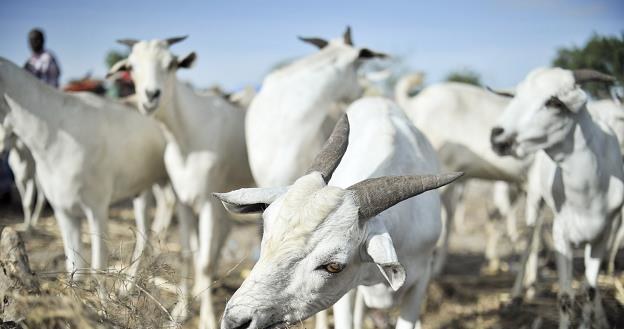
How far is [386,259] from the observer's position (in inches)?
119

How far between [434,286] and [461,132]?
205 centimetres

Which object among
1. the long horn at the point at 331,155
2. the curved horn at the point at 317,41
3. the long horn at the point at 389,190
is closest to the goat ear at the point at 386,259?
the long horn at the point at 389,190

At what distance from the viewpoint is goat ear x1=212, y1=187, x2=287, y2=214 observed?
3.32m

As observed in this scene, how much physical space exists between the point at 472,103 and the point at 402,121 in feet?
11.9

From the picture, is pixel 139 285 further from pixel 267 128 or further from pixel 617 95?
pixel 617 95

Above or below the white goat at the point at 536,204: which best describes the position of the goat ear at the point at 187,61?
above

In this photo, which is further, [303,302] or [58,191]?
[58,191]

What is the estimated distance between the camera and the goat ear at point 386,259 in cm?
303

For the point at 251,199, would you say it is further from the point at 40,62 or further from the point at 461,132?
the point at 40,62

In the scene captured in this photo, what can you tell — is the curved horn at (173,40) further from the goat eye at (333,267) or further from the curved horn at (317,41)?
the goat eye at (333,267)

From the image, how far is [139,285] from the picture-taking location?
3.47 meters

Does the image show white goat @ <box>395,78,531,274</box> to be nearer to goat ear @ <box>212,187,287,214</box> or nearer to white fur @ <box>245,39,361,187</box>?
white fur @ <box>245,39,361,187</box>

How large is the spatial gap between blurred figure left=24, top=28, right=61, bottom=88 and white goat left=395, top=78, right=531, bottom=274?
497 centimetres

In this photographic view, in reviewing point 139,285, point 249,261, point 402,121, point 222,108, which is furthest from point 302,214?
point 249,261
